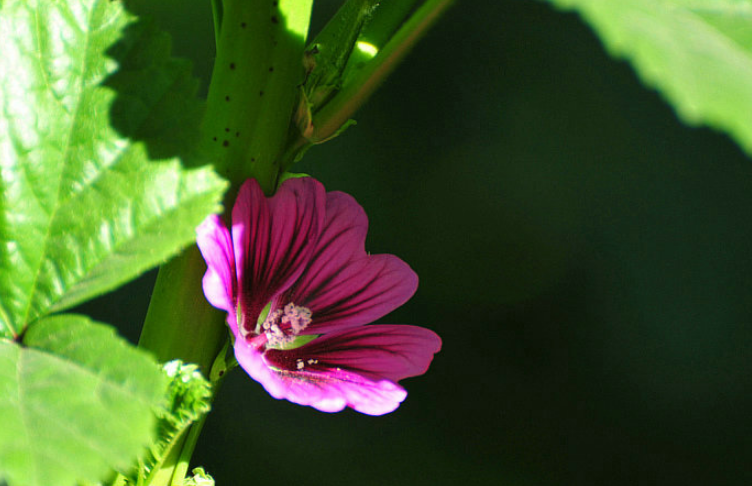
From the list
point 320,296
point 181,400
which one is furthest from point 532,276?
point 181,400

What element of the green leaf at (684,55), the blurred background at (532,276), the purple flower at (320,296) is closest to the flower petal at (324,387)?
the purple flower at (320,296)

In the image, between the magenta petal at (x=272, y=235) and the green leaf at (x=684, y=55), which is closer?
the green leaf at (x=684, y=55)

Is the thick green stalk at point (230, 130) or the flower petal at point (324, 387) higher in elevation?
the thick green stalk at point (230, 130)

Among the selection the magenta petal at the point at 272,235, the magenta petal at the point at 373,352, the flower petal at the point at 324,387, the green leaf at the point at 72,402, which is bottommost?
the green leaf at the point at 72,402

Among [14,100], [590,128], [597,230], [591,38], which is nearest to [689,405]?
[597,230]

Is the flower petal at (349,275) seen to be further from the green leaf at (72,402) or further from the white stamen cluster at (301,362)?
the green leaf at (72,402)

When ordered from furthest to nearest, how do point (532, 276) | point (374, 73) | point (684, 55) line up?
1. point (532, 276)
2. point (374, 73)
3. point (684, 55)

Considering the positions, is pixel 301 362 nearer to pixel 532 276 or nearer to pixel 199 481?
pixel 199 481
